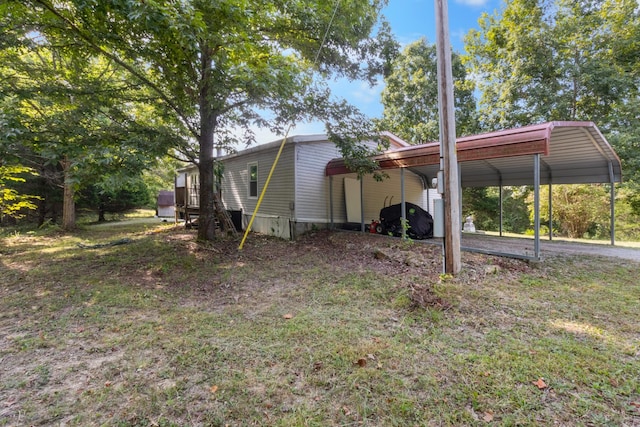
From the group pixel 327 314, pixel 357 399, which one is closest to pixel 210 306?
pixel 327 314

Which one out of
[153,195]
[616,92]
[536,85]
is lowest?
[153,195]

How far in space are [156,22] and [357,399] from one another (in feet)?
18.0

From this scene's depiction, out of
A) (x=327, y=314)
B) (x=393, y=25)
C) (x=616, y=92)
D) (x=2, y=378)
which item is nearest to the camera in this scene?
(x=2, y=378)

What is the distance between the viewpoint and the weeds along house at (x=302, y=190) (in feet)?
32.4

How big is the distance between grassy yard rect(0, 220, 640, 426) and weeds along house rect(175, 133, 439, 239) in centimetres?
439

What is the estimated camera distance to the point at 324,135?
32.9ft

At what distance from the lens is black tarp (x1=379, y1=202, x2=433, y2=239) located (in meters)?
8.98

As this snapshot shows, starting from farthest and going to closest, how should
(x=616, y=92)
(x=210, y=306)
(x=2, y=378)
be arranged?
(x=616, y=92) → (x=210, y=306) → (x=2, y=378)

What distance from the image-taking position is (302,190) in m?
Result: 9.91

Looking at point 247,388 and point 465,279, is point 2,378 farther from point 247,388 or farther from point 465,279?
point 465,279

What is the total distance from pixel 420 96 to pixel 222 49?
14.9 meters

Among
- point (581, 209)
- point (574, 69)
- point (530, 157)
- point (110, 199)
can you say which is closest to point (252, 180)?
point (530, 157)

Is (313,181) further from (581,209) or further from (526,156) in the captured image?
(581,209)

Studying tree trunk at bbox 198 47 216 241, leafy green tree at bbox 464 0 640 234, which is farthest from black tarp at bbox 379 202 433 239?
leafy green tree at bbox 464 0 640 234
